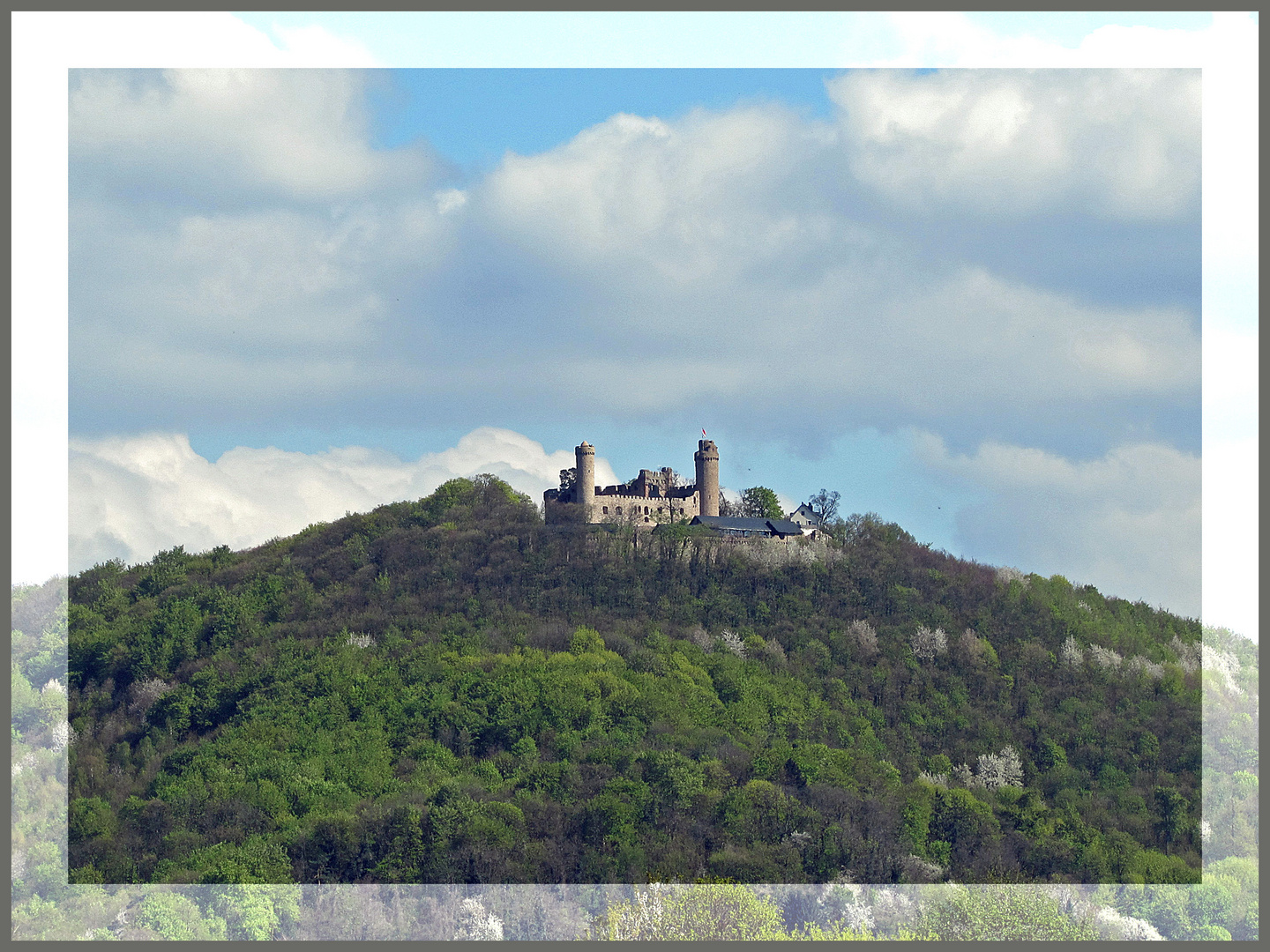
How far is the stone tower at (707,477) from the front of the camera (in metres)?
99.8

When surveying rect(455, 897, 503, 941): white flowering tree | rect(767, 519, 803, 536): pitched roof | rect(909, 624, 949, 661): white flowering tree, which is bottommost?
rect(455, 897, 503, 941): white flowering tree

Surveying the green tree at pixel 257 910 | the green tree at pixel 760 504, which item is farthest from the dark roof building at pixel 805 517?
the green tree at pixel 257 910

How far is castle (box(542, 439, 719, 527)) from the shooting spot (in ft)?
321

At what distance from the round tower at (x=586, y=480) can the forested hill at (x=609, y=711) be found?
6.50ft

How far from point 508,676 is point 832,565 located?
23.7 metres

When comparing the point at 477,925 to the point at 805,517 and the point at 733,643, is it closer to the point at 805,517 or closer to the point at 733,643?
the point at 733,643

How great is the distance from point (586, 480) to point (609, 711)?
1757cm

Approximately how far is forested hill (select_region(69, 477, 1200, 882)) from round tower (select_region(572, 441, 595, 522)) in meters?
1.98

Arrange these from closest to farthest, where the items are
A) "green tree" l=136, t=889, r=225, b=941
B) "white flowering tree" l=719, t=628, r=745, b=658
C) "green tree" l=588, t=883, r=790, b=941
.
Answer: "green tree" l=136, t=889, r=225, b=941 → "green tree" l=588, t=883, r=790, b=941 → "white flowering tree" l=719, t=628, r=745, b=658

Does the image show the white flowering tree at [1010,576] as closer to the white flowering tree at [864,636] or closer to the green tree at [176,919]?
the white flowering tree at [864,636]

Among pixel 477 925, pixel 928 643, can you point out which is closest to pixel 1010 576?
pixel 928 643

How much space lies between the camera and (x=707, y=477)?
10075cm

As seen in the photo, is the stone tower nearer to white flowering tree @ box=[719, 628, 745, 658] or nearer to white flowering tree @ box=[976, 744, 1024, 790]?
white flowering tree @ box=[719, 628, 745, 658]

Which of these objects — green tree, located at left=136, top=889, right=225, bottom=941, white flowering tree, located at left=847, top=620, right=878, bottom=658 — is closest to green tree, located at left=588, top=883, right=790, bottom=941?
green tree, located at left=136, top=889, right=225, bottom=941
